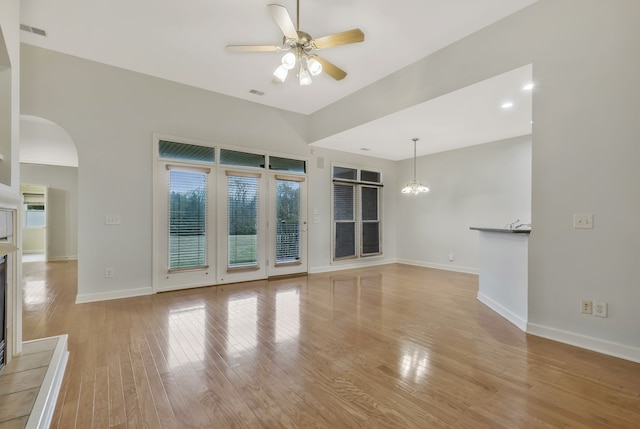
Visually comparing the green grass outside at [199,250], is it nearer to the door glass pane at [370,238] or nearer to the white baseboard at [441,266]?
the door glass pane at [370,238]

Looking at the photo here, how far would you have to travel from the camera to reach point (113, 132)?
13.4ft

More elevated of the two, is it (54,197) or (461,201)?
(54,197)

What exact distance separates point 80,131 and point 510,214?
722cm

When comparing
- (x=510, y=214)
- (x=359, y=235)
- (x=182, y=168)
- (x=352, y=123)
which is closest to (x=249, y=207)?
(x=182, y=168)

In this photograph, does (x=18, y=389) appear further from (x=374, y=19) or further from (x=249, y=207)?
(x=374, y=19)

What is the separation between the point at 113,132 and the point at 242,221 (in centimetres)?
231

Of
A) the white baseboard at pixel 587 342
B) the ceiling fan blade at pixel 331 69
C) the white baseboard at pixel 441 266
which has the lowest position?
the white baseboard at pixel 441 266

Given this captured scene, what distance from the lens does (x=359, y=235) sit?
6.84 meters

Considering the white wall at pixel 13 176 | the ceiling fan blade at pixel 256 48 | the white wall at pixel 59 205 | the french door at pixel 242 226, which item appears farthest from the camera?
the white wall at pixel 59 205

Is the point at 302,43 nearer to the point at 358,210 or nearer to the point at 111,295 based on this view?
the point at 111,295

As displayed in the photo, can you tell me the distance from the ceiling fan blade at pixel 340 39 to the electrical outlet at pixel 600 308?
3135mm

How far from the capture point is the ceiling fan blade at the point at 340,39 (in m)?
2.49

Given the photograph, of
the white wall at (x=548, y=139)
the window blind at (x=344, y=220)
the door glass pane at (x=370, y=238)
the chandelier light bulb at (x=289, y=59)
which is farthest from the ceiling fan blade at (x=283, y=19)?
the door glass pane at (x=370, y=238)

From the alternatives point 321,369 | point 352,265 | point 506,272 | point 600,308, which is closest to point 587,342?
point 600,308
